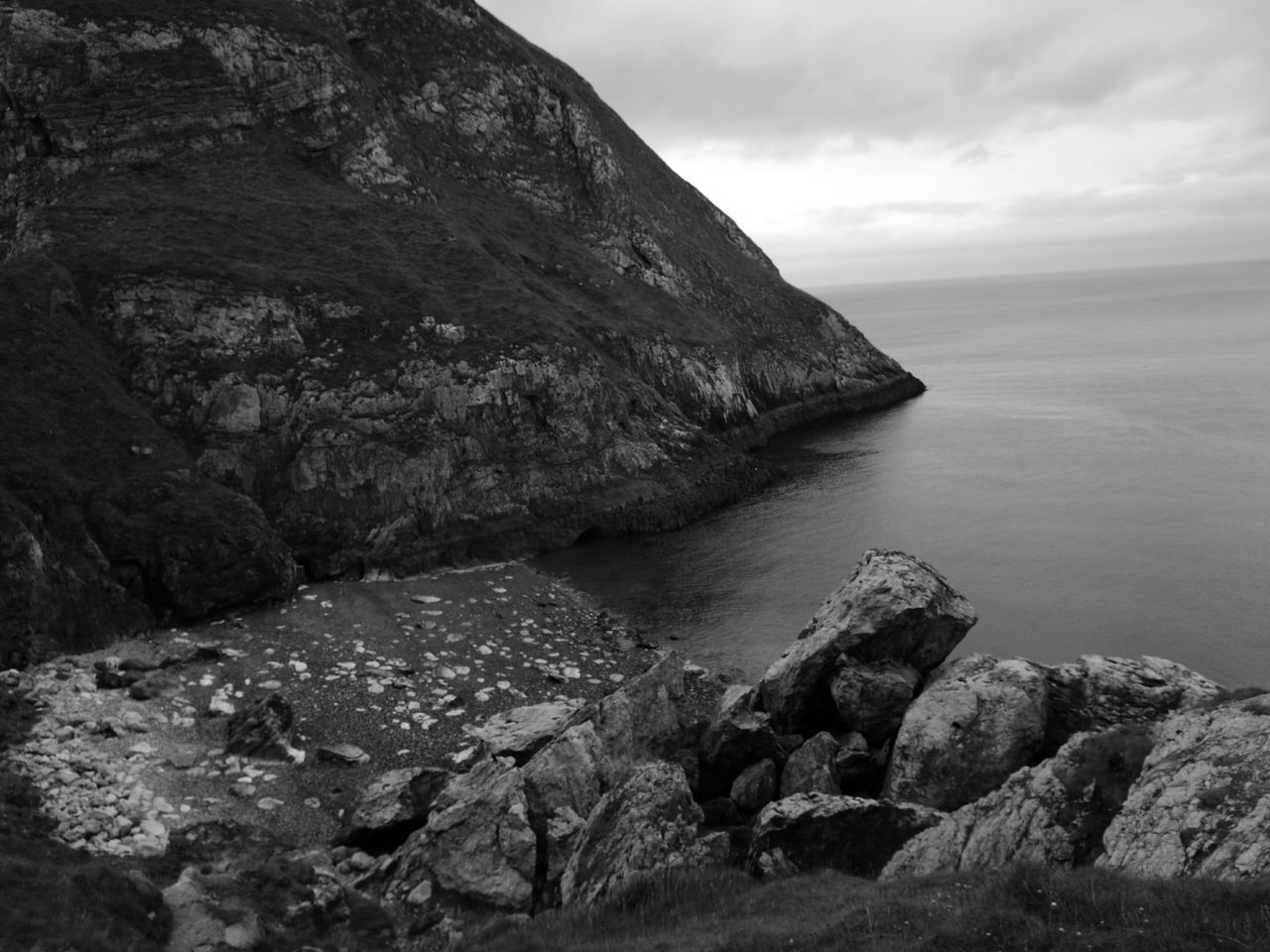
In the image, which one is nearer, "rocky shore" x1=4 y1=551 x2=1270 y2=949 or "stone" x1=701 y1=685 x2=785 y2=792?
"rocky shore" x1=4 y1=551 x2=1270 y2=949

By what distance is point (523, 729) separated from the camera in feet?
97.9

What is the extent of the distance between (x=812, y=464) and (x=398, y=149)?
52117mm

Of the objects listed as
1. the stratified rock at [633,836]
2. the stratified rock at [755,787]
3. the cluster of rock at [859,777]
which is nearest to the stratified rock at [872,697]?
the cluster of rock at [859,777]

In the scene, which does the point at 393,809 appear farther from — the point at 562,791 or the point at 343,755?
the point at 343,755

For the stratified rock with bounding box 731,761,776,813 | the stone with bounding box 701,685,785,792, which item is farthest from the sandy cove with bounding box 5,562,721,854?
the stratified rock with bounding box 731,761,776,813

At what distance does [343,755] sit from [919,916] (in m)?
21.4

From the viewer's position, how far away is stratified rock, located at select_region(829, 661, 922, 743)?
95.0 ft

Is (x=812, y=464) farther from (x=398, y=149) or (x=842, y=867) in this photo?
(x=842, y=867)

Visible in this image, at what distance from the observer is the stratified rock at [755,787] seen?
25250 millimetres

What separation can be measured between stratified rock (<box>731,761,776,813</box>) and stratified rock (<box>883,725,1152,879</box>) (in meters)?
5.92

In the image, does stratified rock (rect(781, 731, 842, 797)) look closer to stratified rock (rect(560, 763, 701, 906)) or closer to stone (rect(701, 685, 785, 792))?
stone (rect(701, 685, 785, 792))

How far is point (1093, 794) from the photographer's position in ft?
60.6

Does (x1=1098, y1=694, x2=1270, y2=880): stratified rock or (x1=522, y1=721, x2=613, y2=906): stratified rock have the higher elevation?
(x1=1098, y1=694, x2=1270, y2=880): stratified rock

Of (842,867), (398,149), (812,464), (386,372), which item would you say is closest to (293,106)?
(398,149)
